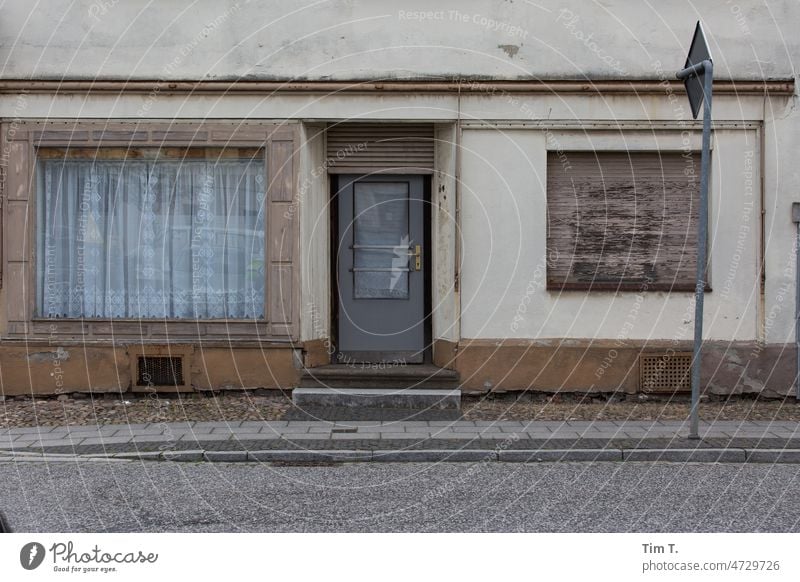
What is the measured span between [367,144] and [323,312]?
2.26 m

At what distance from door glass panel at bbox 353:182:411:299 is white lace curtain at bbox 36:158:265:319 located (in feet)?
4.32

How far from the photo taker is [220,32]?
9.80 meters

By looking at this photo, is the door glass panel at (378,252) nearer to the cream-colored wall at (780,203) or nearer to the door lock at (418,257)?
the door lock at (418,257)

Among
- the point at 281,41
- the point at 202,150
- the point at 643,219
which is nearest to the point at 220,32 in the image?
the point at 281,41

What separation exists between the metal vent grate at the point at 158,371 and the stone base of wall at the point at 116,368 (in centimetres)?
10

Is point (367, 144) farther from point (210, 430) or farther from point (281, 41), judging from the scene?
point (210, 430)

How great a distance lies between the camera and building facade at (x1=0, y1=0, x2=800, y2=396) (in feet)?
32.1

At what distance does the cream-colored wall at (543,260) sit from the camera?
988cm

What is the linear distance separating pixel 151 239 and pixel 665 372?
6.73 m

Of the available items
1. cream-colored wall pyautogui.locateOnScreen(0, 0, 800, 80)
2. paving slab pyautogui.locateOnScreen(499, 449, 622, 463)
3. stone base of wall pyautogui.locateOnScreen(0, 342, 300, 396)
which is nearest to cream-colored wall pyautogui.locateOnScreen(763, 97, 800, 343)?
cream-colored wall pyautogui.locateOnScreen(0, 0, 800, 80)

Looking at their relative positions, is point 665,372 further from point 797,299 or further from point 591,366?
point 797,299

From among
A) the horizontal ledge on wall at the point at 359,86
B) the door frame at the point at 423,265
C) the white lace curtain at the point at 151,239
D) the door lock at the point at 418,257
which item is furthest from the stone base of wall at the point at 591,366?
the horizontal ledge on wall at the point at 359,86

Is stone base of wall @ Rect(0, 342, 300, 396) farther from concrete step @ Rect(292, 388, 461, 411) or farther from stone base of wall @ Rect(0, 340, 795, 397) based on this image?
concrete step @ Rect(292, 388, 461, 411)

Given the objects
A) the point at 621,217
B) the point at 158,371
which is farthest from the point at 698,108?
the point at 158,371
